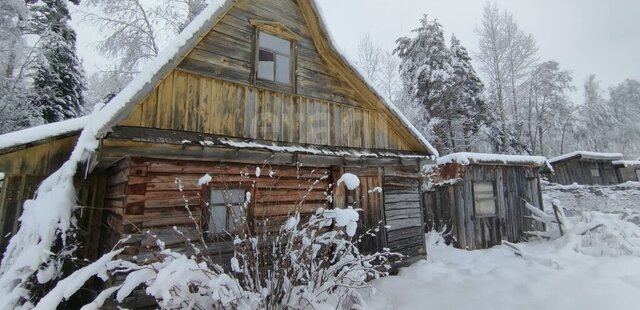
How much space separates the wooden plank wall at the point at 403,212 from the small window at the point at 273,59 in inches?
147

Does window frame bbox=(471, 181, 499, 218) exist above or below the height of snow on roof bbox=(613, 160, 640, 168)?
below

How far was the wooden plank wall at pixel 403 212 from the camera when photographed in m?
8.76

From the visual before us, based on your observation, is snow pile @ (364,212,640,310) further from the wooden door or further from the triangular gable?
the triangular gable

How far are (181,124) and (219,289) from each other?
3478 millimetres

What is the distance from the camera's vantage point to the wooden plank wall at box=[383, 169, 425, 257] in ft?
28.7

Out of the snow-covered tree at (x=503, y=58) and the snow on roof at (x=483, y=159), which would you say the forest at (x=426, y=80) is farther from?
the snow on roof at (x=483, y=159)

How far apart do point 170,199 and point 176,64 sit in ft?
7.49

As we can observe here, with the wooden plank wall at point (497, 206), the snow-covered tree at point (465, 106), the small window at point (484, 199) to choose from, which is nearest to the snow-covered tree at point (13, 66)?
the wooden plank wall at point (497, 206)

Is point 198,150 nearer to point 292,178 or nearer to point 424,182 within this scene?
point 292,178

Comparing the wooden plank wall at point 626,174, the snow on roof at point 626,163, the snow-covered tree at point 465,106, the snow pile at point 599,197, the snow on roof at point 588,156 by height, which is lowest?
the snow pile at point 599,197

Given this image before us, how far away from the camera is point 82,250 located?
7.01 metres

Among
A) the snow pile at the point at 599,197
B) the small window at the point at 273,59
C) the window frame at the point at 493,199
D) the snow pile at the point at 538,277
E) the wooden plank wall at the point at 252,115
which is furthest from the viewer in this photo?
the snow pile at the point at 599,197

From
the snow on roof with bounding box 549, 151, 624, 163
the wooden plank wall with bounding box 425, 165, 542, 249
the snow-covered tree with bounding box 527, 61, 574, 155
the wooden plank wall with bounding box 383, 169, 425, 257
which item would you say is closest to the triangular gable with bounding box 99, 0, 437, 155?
the wooden plank wall with bounding box 383, 169, 425, 257

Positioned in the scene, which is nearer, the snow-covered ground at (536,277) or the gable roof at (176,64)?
the gable roof at (176,64)
